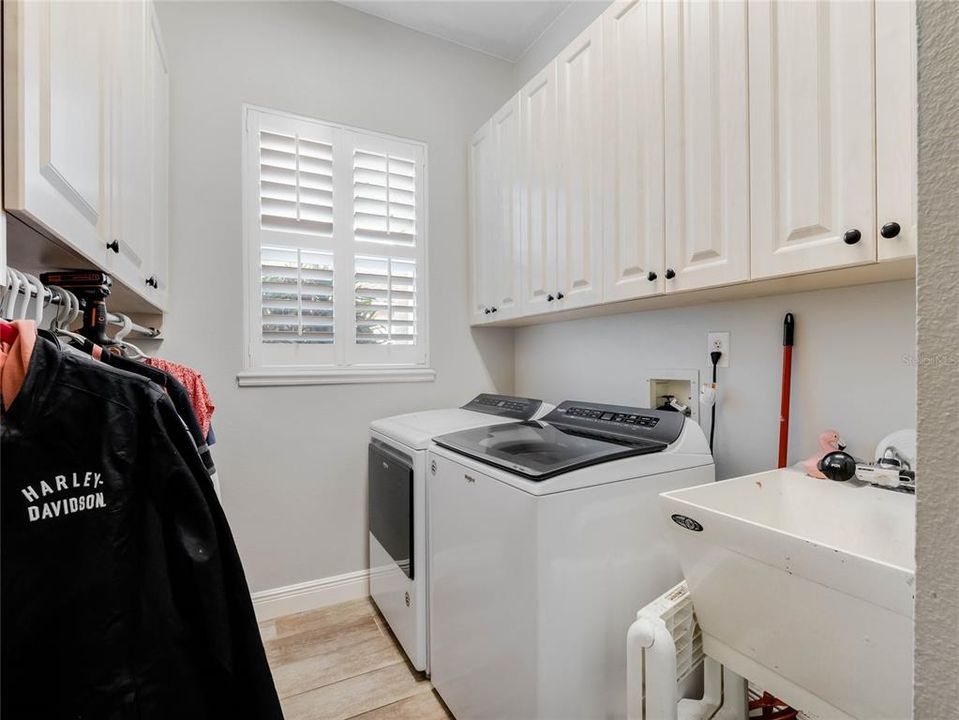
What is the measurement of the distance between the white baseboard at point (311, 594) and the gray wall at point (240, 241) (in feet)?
0.13

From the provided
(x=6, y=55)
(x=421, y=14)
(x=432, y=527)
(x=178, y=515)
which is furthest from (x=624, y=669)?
(x=421, y=14)

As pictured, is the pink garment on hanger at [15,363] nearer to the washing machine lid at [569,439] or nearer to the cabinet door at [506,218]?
the washing machine lid at [569,439]

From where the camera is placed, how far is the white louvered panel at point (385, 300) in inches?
93.2

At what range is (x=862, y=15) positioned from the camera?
37.1 inches

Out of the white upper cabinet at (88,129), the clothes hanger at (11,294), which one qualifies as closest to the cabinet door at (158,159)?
the white upper cabinet at (88,129)

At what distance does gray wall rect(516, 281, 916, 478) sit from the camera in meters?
1.19

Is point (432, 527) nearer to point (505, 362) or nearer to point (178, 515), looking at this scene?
point (178, 515)

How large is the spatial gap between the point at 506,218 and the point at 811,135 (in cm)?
136

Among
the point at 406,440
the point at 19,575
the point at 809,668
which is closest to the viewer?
the point at 19,575

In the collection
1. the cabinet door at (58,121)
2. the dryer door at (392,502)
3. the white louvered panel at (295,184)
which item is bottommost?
the dryer door at (392,502)

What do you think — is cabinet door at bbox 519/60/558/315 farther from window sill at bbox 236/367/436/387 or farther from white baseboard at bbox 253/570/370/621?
white baseboard at bbox 253/570/370/621

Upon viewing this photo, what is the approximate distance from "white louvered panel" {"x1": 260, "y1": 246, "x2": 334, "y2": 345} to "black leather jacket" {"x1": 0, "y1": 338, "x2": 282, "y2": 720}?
1.57 meters

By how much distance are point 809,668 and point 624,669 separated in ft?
1.87

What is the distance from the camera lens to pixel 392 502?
193cm
